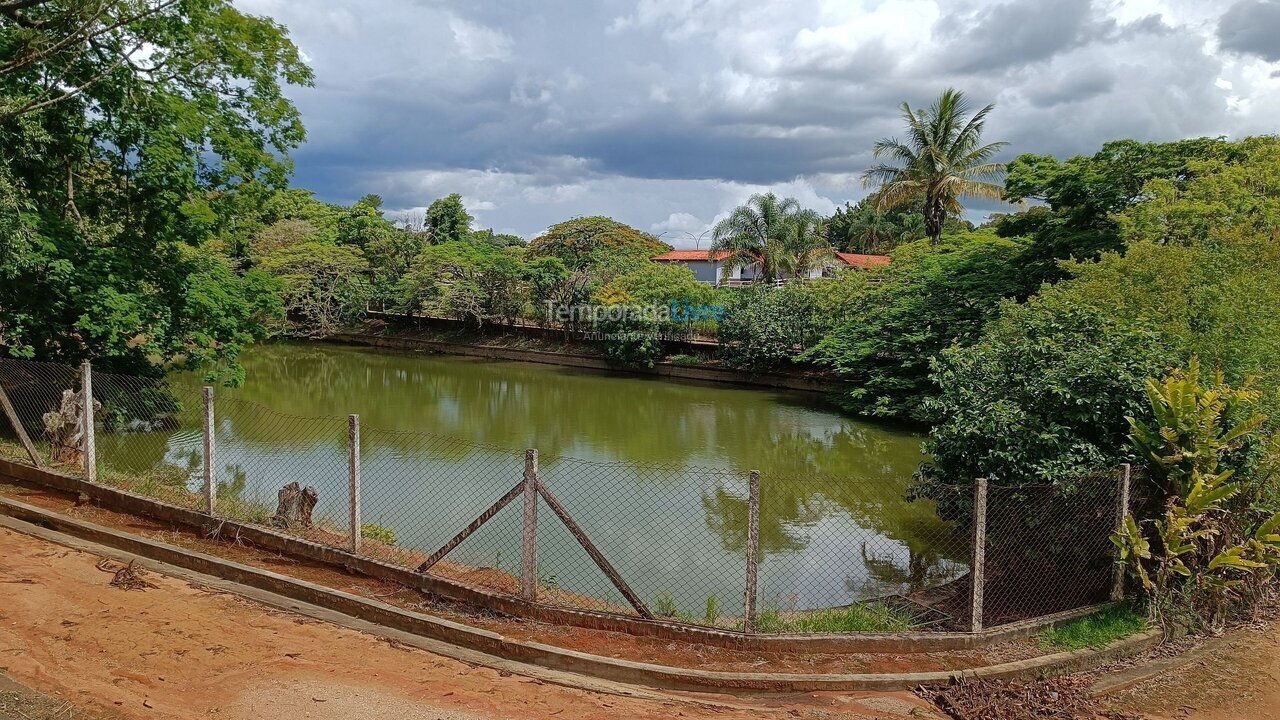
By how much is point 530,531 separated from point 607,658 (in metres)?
1.04

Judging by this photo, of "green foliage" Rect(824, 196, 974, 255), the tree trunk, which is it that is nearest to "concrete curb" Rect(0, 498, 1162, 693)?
the tree trunk

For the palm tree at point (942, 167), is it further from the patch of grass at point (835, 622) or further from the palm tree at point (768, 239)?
the patch of grass at point (835, 622)

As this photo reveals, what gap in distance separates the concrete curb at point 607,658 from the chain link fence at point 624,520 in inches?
19.4

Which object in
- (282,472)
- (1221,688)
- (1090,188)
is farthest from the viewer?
(1090,188)

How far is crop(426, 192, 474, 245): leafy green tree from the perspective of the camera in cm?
4631

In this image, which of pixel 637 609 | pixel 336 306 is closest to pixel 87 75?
pixel 637 609

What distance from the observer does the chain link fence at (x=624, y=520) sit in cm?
623

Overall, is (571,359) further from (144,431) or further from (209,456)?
(209,456)

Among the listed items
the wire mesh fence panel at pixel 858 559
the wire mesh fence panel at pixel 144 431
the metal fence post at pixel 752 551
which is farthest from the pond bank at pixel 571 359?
the metal fence post at pixel 752 551

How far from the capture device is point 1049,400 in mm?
7277

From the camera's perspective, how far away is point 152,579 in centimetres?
609

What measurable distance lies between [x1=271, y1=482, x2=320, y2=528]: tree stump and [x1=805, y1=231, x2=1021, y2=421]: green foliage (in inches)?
580

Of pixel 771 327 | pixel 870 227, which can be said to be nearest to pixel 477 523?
pixel 771 327

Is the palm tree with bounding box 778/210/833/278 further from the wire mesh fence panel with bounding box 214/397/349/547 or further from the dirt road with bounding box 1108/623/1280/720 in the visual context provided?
the dirt road with bounding box 1108/623/1280/720
